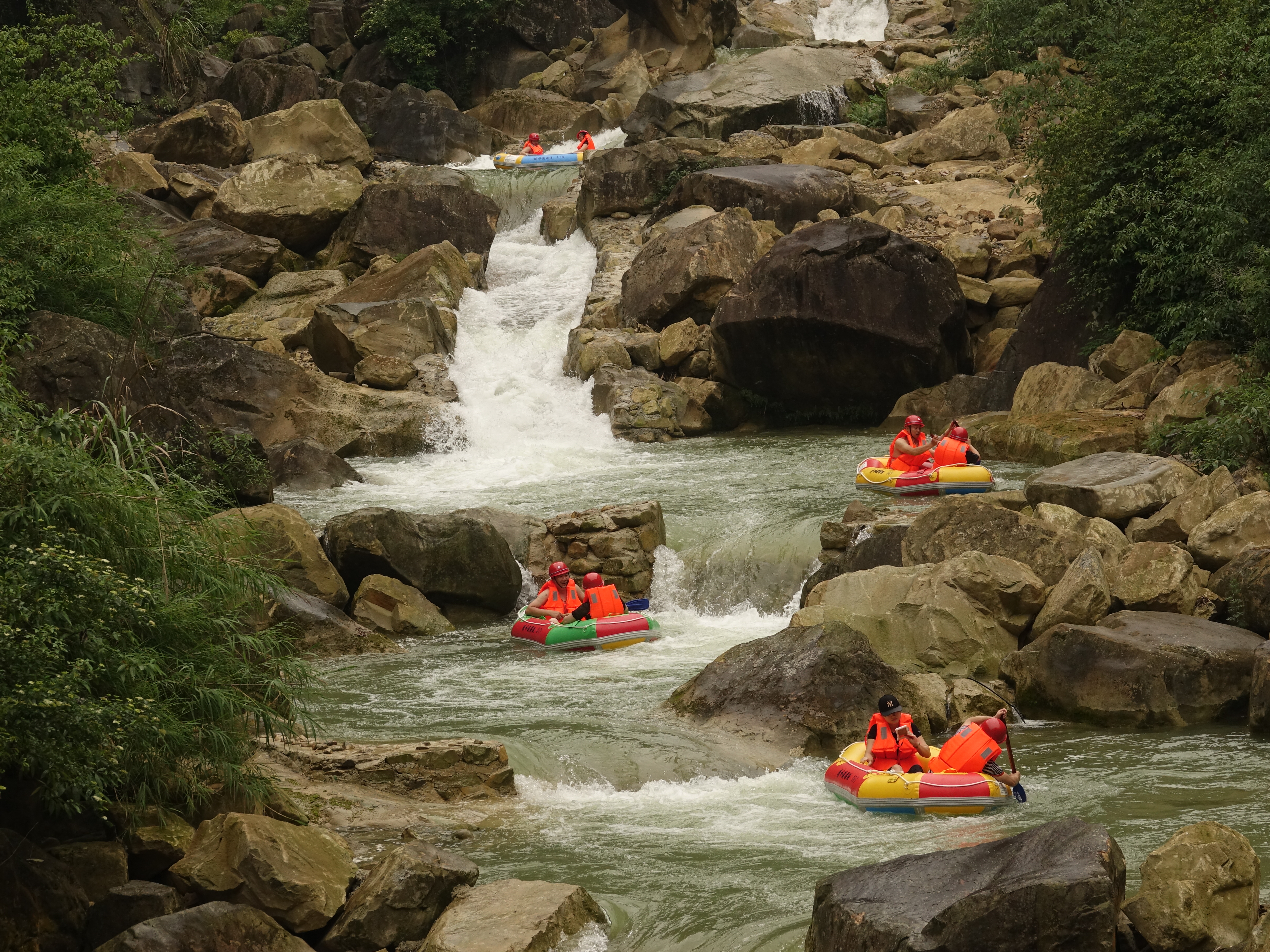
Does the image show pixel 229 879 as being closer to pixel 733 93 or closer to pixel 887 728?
pixel 887 728

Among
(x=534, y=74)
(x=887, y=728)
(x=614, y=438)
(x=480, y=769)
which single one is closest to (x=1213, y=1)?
(x=614, y=438)

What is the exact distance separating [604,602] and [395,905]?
7208 mm

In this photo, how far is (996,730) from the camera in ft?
29.6

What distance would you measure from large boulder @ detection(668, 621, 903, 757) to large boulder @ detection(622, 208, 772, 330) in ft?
43.9

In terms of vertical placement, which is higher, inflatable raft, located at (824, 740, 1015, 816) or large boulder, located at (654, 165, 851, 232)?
large boulder, located at (654, 165, 851, 232)

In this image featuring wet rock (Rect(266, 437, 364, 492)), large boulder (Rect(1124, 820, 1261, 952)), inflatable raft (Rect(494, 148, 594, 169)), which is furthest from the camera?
inflatable raft (Rect(494, 148, 594, 169))

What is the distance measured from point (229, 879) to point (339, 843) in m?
0.71

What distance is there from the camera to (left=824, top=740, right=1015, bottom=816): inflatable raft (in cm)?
875

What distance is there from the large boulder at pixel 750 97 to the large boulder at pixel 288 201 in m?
8.38

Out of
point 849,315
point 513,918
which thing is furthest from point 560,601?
point 849,315

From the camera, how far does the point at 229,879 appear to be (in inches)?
267

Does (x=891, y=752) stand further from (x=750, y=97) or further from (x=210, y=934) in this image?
(x=750, y=97)

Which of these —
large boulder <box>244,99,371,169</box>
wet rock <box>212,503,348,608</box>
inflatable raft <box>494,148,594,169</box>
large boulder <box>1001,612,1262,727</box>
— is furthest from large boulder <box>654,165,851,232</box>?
large boulder <box>1001,612,1262,727</box>

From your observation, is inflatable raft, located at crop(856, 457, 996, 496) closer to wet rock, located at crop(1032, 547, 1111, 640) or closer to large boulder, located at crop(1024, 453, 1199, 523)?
large boulder, located at crop(1024, 453, 1199, 523)
